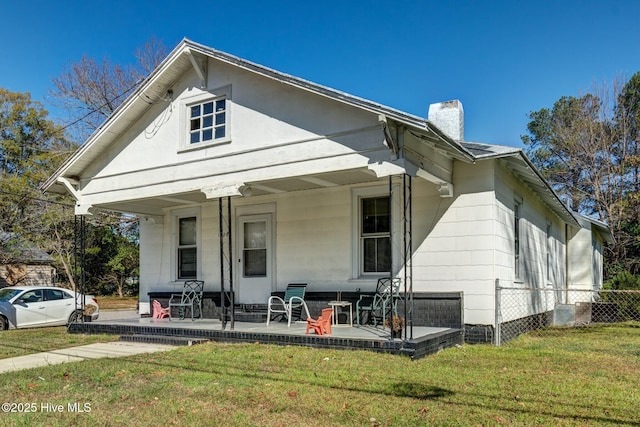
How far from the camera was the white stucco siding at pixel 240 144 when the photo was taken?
866cm

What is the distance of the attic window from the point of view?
1052 centimetres

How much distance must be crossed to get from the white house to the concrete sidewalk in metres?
2.09

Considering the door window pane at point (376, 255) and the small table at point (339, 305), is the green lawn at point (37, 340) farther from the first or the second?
the door window pane at point (376, 255)

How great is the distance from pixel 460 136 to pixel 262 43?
11.2 metres

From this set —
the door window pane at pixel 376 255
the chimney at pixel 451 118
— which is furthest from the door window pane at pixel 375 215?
the chimney at pixel 451 118

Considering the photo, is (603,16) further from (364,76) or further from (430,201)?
(430,201)

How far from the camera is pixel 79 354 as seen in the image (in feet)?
28.6

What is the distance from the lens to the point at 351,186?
10.8 metres

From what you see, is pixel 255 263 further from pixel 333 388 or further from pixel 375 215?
pixel 333 388

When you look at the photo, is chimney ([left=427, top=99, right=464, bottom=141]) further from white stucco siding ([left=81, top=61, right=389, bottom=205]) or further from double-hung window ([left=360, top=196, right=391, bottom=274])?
white stucco siding ([left=81, top=61, right=389, bottom=205])

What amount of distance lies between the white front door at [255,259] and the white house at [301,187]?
3cm

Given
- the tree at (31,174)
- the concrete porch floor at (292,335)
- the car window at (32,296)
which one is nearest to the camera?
the concrete porch floor at (292,335)

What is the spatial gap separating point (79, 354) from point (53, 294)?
6.77 metres

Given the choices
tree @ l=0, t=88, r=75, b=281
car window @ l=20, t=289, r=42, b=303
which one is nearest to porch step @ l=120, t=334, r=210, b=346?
car window @ l=20, t=289, r=42, b=303
